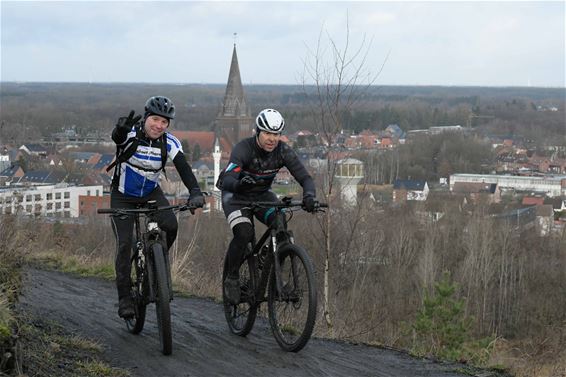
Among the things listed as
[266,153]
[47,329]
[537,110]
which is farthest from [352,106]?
[537,110]

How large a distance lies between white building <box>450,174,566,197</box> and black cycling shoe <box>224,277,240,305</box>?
79.0 m

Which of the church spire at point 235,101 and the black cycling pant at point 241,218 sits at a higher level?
the church spire at point 235,101

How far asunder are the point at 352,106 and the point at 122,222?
536 centimetres

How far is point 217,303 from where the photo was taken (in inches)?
348

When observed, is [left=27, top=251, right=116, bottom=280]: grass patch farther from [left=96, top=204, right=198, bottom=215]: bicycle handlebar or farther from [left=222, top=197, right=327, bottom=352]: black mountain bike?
[left=96, top=204, right=198, bottom=215]: bicycle handlebar

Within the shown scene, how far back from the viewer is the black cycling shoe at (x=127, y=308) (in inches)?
259

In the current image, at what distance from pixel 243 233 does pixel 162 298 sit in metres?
0.90

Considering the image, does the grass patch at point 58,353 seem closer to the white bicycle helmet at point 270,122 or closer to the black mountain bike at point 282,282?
the black mountain bike at point 282,282

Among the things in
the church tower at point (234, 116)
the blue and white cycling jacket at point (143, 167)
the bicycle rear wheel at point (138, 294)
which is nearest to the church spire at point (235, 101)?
the church tower at point (234, 116)

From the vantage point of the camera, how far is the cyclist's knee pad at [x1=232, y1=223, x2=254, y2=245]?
6.55 meters

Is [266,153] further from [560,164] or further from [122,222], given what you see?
[560,164]

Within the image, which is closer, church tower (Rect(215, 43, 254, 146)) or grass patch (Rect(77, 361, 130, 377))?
grass patch (Rect(77, 361, 130, 377))

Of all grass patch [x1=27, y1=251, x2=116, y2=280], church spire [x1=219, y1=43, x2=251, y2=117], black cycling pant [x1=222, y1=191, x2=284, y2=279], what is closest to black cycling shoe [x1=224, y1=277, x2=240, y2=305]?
black cycling pant [x1=222, y1=191, x2=284, y2=279]

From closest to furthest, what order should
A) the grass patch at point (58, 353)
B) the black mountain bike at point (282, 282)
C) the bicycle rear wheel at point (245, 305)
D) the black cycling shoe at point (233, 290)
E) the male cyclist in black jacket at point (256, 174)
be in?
the grass patch at point (58, 353) → the black mountain bike at point (282, 282) → the male cyclist in black jacket at point (256, 174) → the bicycle rear wheel at point (245, 305) → the black cycling shoe at point (233, 290)
